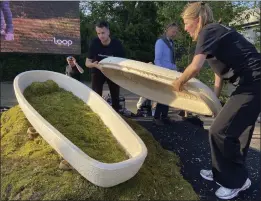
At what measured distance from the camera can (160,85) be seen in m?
4.26

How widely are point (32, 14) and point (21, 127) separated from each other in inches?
373

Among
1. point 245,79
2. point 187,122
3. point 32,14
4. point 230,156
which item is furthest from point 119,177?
point 32,14

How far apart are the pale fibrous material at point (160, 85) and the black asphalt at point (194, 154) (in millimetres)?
497

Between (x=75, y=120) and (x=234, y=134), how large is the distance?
1798mm

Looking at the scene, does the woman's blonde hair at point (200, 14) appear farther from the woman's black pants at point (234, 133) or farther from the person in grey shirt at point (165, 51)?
the person in grey shirt at point (165, 51)

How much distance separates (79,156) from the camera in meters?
2.60

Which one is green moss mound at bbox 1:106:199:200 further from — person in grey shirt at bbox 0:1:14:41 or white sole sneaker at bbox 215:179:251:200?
person in grey shirt at bbox 0:1:14:41

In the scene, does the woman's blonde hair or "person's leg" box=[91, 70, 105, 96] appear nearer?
the woman's blonde hair

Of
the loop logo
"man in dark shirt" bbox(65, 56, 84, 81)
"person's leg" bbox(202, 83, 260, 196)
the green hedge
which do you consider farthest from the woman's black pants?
the green hedge

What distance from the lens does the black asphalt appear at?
3135mm

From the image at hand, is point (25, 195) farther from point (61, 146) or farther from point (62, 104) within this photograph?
point (62, 104)

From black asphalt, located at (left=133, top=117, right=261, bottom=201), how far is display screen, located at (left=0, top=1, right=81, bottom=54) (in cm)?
805

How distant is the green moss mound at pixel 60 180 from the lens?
273 centimetres

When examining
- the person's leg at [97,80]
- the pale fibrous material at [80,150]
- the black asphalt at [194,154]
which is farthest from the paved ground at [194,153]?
the person's leg at [97,80]
